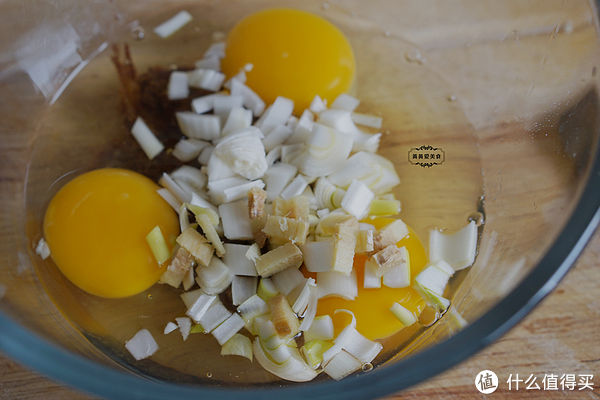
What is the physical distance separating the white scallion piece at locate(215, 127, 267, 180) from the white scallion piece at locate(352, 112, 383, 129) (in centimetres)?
34

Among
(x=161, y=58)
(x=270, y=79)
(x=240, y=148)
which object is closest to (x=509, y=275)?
(x=240, y=148)

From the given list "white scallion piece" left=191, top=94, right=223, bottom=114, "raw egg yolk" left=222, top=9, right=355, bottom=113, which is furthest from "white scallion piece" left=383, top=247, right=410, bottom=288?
"white scallion piece" left=191, top=94, right=223, bottom=114

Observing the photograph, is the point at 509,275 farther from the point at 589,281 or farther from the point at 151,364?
the point at 151,364

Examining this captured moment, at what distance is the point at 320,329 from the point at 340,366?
9 cm

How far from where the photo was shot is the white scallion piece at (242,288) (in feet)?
3.97

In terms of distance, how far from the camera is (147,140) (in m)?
1.48

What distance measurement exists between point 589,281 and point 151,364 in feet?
3.51

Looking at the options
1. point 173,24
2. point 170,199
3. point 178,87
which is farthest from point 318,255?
point 173,24

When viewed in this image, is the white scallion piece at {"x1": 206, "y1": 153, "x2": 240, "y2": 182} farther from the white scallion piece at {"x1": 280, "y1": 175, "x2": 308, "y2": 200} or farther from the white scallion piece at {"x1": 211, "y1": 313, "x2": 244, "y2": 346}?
the white scallion piece at {"x1": 211, "y1": 313, "x2": 244, "y2": 346}

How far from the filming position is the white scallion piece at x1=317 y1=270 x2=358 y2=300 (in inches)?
46.0

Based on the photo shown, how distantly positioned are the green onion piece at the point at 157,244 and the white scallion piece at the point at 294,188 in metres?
0.29

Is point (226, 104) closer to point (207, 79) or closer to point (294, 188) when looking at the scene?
point (207, 79)

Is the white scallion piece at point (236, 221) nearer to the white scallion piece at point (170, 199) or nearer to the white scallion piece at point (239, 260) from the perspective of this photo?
the white scallion piece at point (239, 260)

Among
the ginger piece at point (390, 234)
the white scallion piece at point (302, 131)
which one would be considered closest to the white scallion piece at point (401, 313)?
the ginger piece at point (390, 234)
